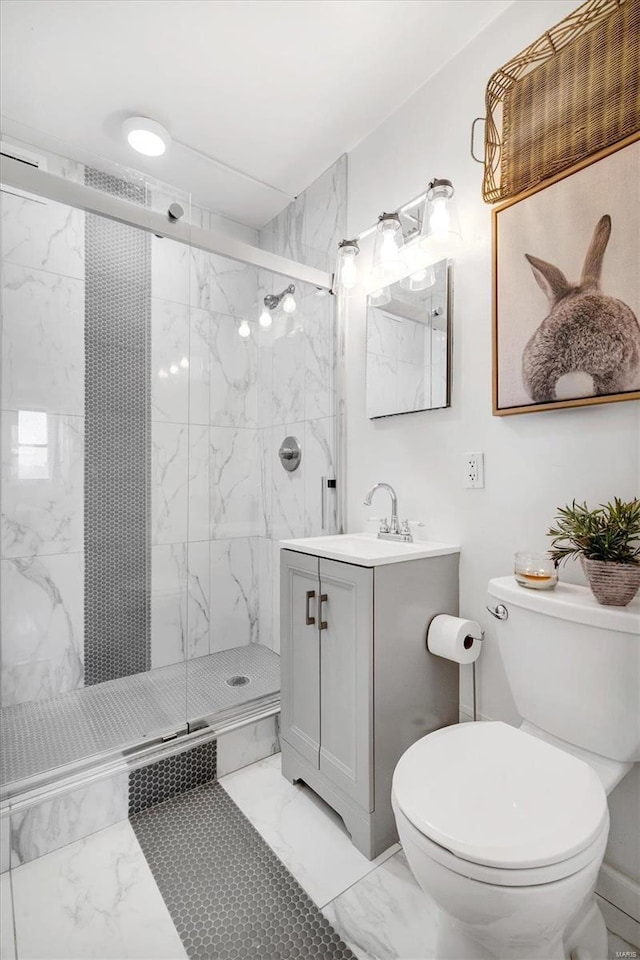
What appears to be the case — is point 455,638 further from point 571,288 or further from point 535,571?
point 571,288

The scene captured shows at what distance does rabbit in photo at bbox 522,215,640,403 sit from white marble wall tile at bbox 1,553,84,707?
1.98 meters

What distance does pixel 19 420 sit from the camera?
1937 millimetres

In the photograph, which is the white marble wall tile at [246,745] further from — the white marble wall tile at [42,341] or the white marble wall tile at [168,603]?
the white marble wall tile at [42,341]

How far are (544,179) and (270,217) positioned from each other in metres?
Answer: 1.69

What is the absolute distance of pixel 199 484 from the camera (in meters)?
2.25

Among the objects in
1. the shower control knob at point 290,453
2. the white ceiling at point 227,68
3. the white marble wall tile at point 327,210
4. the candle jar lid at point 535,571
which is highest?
the white ceiling at point 227,68

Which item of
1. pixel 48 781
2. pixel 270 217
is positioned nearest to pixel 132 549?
pixel 48 781

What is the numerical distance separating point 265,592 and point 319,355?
48.2 inches

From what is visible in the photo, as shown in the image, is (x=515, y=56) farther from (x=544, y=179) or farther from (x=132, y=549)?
(x=132, y=549)

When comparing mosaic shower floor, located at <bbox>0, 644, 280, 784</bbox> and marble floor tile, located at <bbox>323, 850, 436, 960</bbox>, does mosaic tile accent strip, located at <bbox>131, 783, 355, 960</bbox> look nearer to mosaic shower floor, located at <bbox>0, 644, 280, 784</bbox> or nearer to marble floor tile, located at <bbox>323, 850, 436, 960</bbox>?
marble floor tile, located at <bbox>323, 850, 436, 960</bbox>

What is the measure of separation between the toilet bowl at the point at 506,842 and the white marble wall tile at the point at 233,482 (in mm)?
1477

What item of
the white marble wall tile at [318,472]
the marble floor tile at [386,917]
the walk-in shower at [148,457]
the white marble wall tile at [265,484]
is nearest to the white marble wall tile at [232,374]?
the walk-in shower at [148,457]

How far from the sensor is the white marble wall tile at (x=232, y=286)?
82.2 inches

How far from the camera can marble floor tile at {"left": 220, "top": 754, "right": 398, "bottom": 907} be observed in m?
1.32
